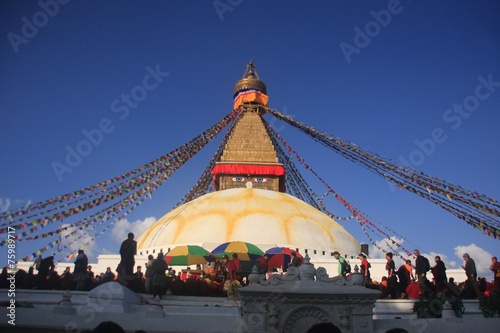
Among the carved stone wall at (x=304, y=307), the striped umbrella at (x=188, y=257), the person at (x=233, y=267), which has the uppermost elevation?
the striped umbrella at (x=188, y=257)

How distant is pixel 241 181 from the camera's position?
26516 millimetres

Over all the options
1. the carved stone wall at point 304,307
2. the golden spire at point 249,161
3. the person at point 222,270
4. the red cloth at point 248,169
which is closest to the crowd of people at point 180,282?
the person at point 222,270

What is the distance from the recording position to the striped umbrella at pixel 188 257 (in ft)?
43.2

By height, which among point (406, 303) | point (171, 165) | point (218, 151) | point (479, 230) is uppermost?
point (218, 151)

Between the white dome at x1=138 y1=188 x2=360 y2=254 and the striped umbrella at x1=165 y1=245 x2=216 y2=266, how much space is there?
4.30 metres

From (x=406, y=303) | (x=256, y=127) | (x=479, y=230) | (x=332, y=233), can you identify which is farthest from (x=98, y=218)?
(x=256, y=127)

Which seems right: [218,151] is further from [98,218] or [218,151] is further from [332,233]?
[98,218]

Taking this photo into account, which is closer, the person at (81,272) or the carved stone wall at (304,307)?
the carved stone wall at (304,307)

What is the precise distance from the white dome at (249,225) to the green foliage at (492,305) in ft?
35.3

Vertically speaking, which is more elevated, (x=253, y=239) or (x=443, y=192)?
(x=443, y=192)

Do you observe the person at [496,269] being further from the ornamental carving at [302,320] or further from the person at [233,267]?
the person at [233,267]

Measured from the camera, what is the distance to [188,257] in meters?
13.3

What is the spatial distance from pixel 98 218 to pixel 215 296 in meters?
7.75

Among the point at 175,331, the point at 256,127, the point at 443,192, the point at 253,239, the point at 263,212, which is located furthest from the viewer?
the point at 256,127
